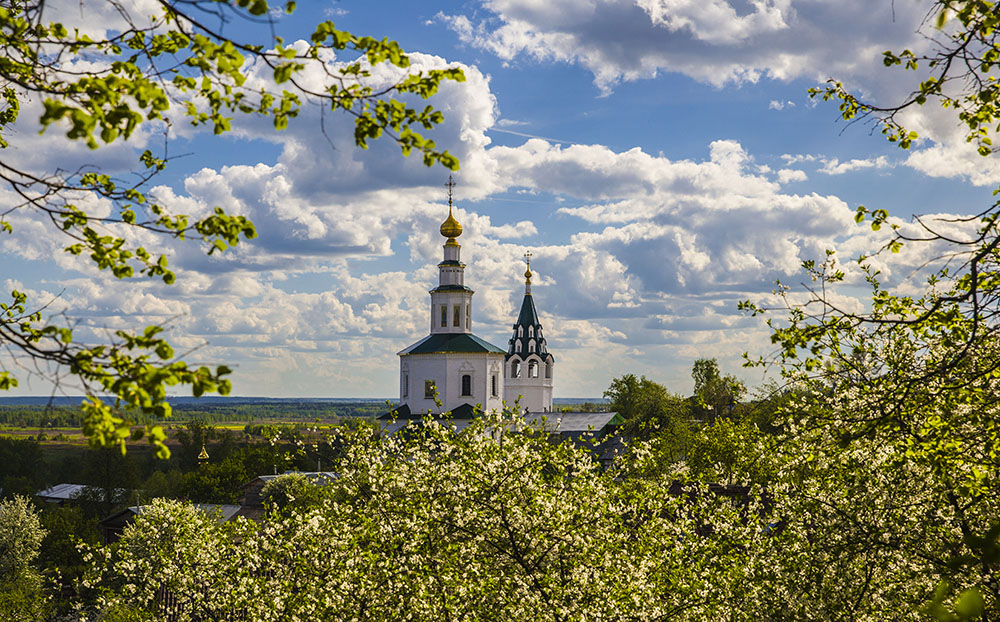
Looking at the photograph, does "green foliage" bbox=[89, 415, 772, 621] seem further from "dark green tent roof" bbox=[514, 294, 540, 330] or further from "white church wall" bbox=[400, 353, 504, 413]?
"dark green tent roof" bbox=[514, 294, 540, 330]

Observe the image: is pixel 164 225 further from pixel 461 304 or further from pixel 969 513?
pixel 461 304

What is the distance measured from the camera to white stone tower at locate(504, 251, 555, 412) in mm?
90188

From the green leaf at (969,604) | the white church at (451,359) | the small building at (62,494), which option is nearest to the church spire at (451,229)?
the white church at (451,359)

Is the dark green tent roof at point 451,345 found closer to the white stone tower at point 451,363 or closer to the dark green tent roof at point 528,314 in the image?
the white stone tower at point 451,363

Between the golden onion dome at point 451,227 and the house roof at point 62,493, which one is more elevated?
the golden onion dome at point 451,227

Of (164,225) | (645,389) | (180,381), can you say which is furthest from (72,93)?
(645,389)

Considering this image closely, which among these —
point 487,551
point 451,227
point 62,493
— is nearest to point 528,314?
point 451,227

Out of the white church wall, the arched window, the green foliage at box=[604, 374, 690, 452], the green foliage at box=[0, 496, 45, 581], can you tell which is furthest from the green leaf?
the arched window

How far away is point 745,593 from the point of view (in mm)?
12281

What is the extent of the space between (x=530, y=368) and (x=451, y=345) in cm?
2210

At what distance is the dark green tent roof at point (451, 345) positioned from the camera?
69.7 meters

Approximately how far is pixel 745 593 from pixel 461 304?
60714mm

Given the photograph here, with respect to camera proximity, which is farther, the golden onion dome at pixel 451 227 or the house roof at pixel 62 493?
the golden onion dome at pixel 451 227

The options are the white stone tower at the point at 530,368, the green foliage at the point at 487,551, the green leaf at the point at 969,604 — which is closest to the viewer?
the green leaf at the point at 969,604
